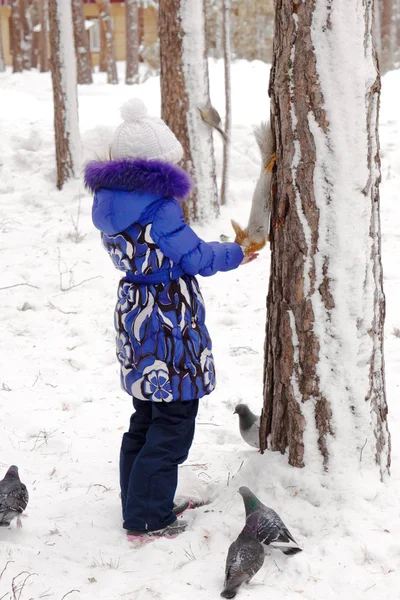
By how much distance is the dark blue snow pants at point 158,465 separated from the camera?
130 inches

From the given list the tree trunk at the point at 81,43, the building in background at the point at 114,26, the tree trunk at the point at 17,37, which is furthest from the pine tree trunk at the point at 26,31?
the building in background at the point at 114,26

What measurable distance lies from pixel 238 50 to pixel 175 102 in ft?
62.4

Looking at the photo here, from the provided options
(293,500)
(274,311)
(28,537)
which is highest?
(274,311)

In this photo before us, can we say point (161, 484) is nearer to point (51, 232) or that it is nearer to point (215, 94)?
point (51, 232)

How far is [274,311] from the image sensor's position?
3344 millimetres

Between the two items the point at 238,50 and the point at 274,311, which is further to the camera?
the point at 238,50

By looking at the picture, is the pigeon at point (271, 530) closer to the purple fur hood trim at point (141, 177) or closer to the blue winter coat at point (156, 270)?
the blue winter coat at point (156, 270)

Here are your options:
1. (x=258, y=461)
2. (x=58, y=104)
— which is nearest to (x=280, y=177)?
(x=258, y=461)

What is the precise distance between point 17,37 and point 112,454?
807 inches

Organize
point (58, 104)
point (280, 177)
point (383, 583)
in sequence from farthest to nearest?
1. point (58, 104)
2. point (280, 177)
3. point (383, 583)

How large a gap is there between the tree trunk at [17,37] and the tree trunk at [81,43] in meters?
4.23

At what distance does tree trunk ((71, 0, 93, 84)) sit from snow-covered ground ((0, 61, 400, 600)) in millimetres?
8600

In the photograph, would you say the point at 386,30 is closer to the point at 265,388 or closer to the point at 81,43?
the point at 81,43

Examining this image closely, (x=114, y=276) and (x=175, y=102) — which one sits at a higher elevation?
(x=175, y=102)
